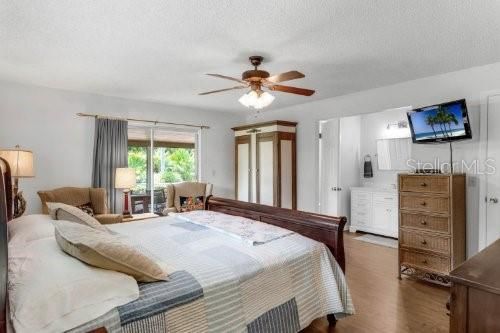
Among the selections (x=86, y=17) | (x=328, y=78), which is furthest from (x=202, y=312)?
(x=328, y=78)

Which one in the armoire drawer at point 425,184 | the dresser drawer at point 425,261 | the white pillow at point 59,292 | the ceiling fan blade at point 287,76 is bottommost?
the dresser drawer at point 425,261

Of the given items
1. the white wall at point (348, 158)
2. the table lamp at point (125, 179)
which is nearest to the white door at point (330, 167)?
the white wall at point (348, 158)

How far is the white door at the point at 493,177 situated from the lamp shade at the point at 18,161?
5.18 m

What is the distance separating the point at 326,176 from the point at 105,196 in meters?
3.96

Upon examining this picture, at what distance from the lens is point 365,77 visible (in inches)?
141

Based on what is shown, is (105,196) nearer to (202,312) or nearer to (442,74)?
(202,312)

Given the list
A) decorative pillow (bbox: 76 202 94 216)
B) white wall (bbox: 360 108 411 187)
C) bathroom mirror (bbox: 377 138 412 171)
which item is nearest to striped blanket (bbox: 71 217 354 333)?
decorative pillow (bbox: 76 202 94 216)

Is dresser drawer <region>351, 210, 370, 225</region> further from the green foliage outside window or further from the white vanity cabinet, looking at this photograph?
the green foliage outside window

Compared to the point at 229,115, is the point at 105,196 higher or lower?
lower

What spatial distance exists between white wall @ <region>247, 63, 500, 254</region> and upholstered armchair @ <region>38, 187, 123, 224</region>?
3.11 m

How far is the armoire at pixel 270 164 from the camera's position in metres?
5.06

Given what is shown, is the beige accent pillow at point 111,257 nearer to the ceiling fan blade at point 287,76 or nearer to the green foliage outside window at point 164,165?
the ceiling fan blade at point 287,76

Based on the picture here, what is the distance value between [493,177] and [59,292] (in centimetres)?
399

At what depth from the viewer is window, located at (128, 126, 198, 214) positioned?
4.99 m
